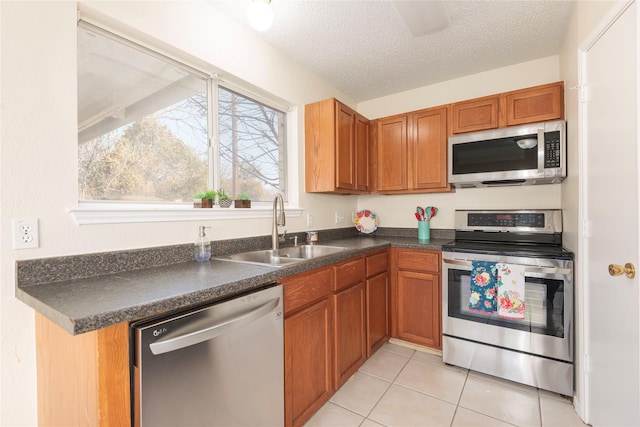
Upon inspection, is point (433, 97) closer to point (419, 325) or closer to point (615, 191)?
point (615, 191)

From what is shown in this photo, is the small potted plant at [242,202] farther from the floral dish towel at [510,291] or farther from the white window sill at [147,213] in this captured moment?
the floral dish towel at [510,291]

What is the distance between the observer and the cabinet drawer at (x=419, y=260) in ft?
7.95

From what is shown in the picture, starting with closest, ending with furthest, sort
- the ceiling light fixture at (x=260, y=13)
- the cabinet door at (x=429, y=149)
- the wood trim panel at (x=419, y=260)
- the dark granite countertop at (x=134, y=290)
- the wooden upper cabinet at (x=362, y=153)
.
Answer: the dark granite countertop at (x=134, y=290) < the ceiling light fixture at (x=260, y=13) < the wood trim panel at (x=419, y=260) < the cabinet door at (x=429, y=149) < the wooden upper cabinet at (x=362, y=153)

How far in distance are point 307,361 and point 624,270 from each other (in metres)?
1.57

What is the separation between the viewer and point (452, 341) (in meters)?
2.27

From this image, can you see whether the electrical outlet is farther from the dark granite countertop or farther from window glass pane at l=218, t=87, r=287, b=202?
window glass pane at l=218, t=87, r=287, b=202

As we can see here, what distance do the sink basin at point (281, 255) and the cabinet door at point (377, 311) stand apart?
46 centimetres

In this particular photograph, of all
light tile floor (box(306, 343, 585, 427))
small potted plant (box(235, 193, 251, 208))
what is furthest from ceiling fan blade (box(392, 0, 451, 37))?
light tile floor (box(306, 343, 585, 427))

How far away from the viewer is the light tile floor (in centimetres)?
170

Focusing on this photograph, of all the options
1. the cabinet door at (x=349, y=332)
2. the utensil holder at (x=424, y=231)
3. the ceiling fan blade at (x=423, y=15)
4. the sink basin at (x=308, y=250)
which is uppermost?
the ceiling fan blade at (x=423, y=15)

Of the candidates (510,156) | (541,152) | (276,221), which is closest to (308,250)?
(276,221)

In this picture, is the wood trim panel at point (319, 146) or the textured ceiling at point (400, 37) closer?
the textured ceiling at point (400, 37)

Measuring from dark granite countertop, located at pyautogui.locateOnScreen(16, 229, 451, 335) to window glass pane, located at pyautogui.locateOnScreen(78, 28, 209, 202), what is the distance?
45 centimetres

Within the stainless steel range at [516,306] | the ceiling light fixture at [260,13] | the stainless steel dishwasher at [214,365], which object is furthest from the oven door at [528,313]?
the ceiling light fixture at [260,13]
